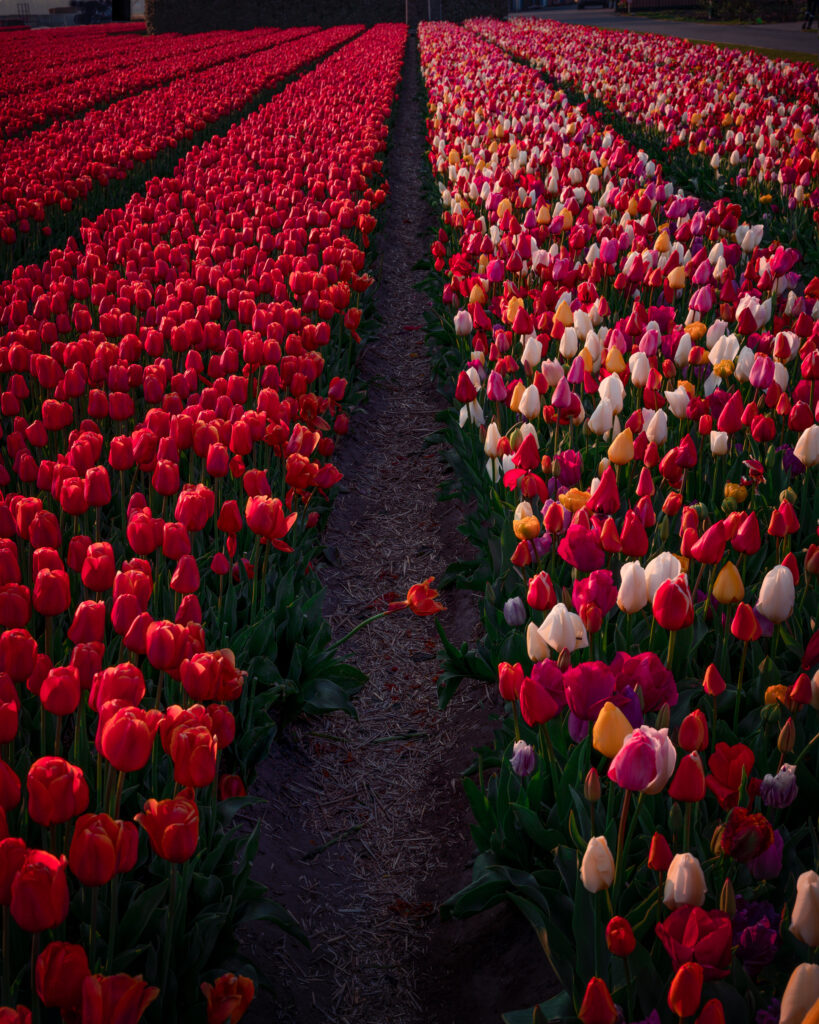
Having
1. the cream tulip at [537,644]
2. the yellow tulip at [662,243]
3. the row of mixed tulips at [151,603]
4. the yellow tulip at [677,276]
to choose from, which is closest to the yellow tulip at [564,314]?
the yellow tulip at [677,276]

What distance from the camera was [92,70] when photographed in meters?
22.5

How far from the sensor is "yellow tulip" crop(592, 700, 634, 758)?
1716 millimetres

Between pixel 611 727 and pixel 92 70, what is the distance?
24.9m

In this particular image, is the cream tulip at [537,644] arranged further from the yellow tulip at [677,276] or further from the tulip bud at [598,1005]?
the yellow tulip at [677,276]

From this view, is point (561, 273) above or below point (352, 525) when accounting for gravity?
above

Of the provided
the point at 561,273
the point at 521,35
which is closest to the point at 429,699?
the point at 561,273

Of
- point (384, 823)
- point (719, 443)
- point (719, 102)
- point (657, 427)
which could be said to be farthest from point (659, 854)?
point (719, 102)

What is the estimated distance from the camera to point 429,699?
3.59 m

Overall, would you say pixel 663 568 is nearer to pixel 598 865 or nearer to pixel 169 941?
pixel 598 865

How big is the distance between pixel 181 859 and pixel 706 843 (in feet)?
3.62

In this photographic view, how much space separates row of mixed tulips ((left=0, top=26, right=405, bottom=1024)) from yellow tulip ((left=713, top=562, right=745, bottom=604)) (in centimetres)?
114

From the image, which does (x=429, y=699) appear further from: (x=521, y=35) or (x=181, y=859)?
(x=521, y=35)

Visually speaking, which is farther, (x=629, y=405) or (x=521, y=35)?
(x=521, y=35)

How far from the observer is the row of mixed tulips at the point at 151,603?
1643 millimetres
